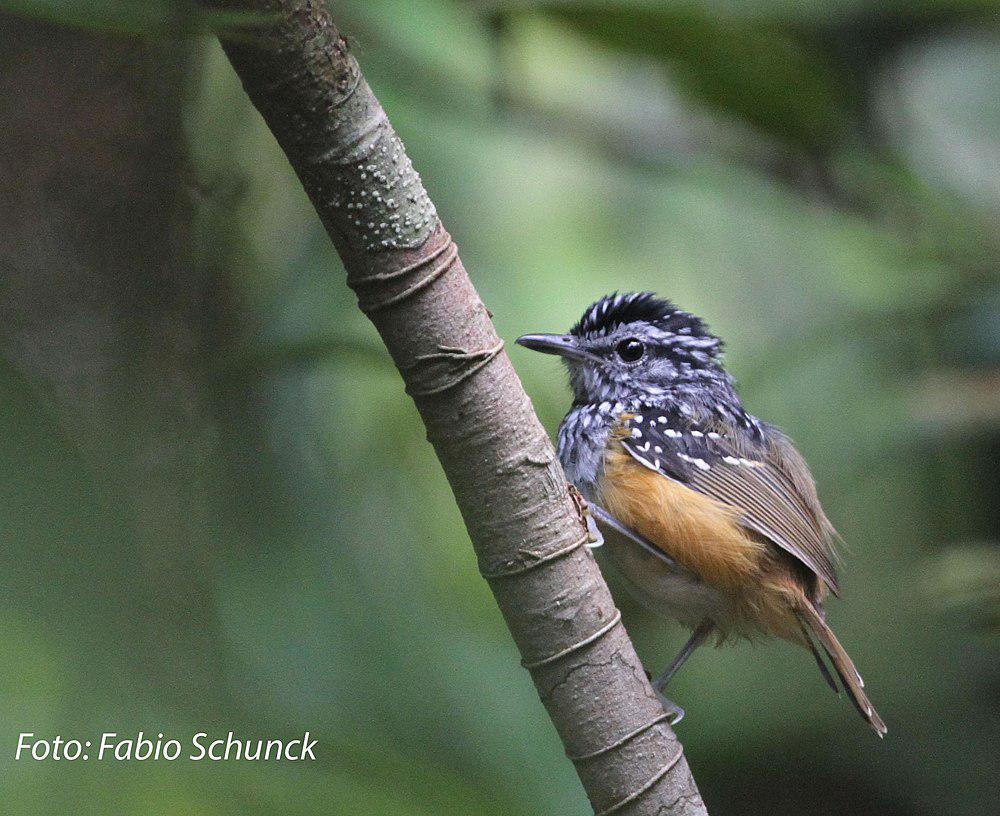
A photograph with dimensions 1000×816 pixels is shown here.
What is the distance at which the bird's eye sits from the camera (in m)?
3.69

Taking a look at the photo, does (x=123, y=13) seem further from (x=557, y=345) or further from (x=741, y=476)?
(x=741, y=476)

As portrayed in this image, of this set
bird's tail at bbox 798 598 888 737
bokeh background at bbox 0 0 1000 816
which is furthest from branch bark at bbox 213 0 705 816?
bird's tail at bbox 798 598 888 737

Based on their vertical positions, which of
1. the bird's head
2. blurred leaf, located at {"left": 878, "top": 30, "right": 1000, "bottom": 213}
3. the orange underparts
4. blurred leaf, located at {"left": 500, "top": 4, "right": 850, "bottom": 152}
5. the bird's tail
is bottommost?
the bird's tail

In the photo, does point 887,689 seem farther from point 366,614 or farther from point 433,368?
point 433,368

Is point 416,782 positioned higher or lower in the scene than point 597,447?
lower

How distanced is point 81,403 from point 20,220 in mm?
371

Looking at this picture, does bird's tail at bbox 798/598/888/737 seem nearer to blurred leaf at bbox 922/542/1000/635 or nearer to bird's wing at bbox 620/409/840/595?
bird's wing at bbox 620/409/840/595

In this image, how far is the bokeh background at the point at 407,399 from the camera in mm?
1296

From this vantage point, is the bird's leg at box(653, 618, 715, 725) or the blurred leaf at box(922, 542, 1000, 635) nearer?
the bird's leg at box(653, 618, 715, 725)

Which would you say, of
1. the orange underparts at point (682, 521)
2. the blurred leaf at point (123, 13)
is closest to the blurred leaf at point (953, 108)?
the orange underparts at point (682, 521)

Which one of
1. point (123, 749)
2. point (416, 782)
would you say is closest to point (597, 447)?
point (416, 782)

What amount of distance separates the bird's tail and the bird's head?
2.64 feet

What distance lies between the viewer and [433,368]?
196 cm

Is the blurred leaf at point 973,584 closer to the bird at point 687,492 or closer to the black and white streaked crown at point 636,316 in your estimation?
the bird at point 687,492
